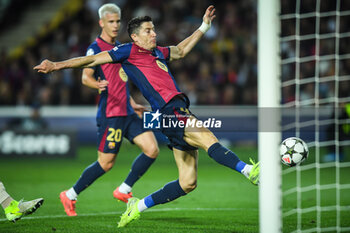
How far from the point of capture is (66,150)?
1235 cm

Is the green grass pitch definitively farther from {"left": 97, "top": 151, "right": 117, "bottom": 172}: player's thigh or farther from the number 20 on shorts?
the number 20 on shorts

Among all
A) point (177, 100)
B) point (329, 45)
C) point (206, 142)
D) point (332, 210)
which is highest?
point (329, 45)

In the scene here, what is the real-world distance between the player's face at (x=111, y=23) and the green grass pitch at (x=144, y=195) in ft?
7.17

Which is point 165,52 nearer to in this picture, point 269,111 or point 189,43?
point 189,43

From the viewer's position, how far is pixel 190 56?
15992mm

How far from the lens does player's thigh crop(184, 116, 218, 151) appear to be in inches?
194

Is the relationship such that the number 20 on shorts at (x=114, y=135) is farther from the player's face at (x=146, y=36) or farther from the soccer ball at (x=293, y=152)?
the soccer ball at (x=293, y=152)

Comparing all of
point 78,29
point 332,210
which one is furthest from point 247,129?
point 332,210

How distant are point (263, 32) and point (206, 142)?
1.44 meters

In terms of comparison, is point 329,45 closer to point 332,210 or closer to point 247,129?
point 247,129

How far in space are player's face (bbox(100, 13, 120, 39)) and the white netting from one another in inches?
82.6

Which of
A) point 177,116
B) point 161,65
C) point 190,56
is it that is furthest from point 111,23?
point 190,56

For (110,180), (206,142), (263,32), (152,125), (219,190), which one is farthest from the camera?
(110,180)

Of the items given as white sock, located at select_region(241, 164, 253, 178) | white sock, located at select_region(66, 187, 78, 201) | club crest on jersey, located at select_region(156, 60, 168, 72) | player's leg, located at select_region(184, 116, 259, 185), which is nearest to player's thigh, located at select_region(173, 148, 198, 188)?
player's leg, located at select_region(184, 116, 259, 185)
